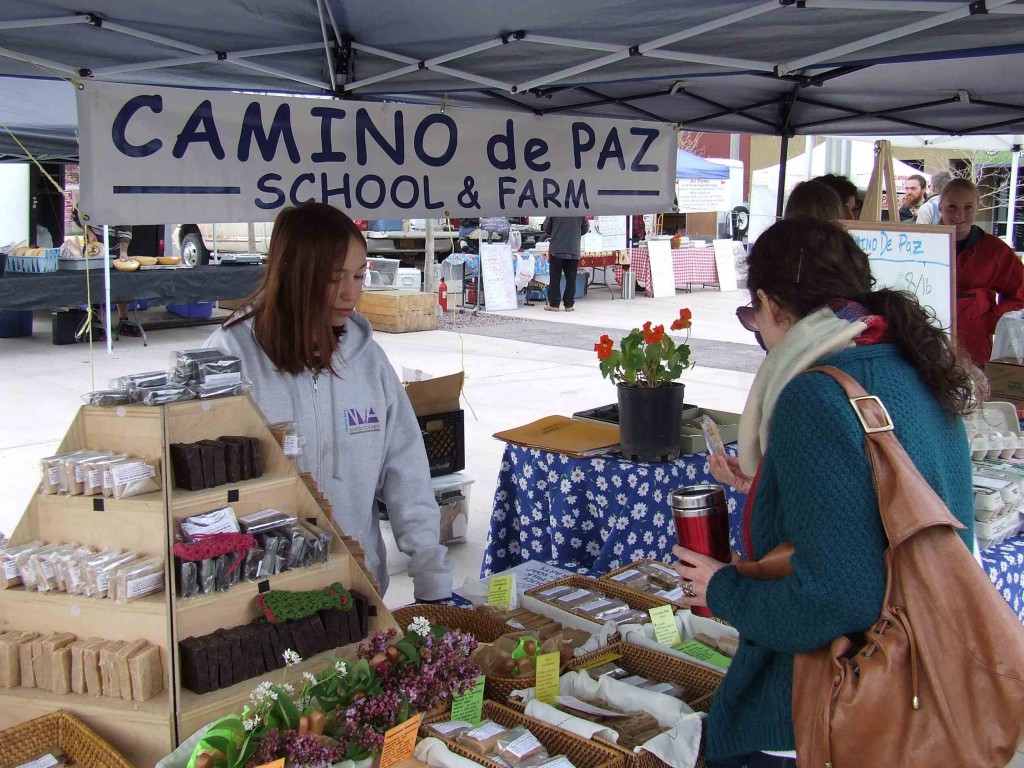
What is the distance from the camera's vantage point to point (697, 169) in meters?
14.7

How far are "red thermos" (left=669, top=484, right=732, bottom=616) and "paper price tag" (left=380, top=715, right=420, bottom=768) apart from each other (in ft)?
1.93

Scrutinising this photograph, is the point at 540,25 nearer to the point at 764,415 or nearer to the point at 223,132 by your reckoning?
the point at 223,132

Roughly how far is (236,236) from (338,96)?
768 inches

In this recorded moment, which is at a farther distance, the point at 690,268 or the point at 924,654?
the point at 690,268

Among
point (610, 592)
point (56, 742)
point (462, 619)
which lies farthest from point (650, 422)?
point (56, 742)

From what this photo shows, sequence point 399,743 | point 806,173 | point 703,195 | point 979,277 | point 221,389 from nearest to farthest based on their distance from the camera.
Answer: point 399,743 → point 221,389 → point 979,277 → point 806,173 → point 703,195

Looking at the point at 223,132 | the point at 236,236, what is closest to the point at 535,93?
the point at 223,132

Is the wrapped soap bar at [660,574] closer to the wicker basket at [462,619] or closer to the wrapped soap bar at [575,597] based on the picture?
the wrapped soap bar at [575,597]

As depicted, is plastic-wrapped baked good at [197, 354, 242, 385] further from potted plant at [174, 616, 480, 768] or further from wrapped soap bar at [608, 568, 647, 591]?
wrapped soap bar at [608, 568, 647, 591]

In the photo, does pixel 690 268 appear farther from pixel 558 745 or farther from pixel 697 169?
pixel 558 745

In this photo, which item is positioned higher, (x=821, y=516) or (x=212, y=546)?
(x=821, y=516)

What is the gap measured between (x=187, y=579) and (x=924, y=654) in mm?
1218

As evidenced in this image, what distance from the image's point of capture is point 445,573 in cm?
242

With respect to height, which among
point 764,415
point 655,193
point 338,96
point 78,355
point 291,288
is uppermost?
point 338,96
